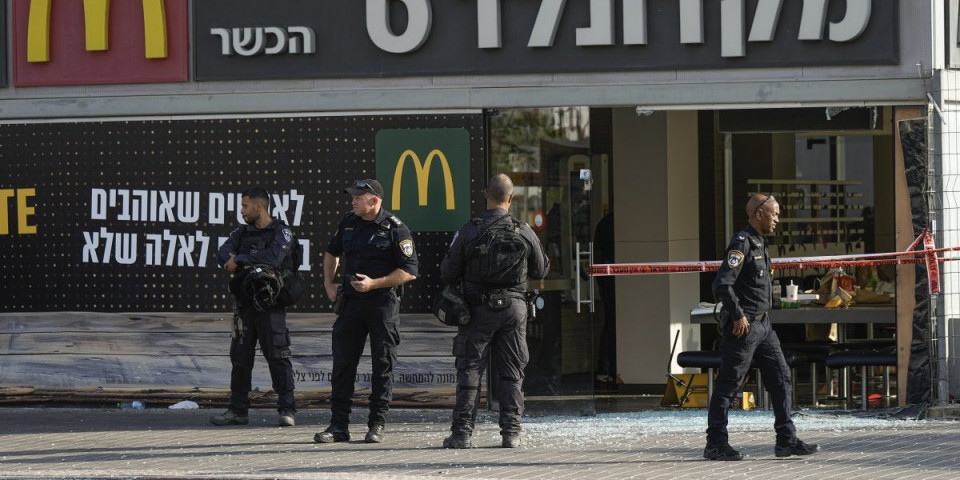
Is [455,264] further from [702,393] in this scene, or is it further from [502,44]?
[702,393]

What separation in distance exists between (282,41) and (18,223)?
2.82 metres

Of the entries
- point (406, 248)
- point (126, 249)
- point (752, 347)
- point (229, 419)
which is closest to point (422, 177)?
point (406, 248)

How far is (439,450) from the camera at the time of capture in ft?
32.2

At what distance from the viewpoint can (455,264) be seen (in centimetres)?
976

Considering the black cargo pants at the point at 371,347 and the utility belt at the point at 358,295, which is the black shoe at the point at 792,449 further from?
the utility belt at the point at 358,295

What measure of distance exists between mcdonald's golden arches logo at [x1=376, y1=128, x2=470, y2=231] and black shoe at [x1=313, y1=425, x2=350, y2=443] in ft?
7.14

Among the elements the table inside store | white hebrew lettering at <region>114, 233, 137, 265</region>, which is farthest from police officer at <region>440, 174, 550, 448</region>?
white hebrew lettering at <region>114, 233, 137, 265</region>

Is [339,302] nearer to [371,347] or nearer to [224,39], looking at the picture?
[371,347]

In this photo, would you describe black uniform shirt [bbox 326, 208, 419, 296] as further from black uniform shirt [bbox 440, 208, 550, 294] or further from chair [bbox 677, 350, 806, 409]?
chair [bbox 677, 350, 806, 409]

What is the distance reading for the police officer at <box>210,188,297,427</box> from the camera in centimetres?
1084

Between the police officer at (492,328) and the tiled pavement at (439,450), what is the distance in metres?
0.26

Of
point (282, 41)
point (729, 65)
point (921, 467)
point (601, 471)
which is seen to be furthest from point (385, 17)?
point (921, 467)

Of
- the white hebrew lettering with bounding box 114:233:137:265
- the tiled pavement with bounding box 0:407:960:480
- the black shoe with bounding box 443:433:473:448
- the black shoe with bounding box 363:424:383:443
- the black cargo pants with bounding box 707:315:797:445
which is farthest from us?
the white hebrew lettering with bounding box 114:233:137:265

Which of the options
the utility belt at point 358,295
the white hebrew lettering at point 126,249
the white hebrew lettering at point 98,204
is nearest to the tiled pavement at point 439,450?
the utility belt at point 358,295
